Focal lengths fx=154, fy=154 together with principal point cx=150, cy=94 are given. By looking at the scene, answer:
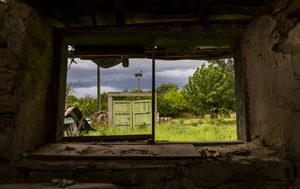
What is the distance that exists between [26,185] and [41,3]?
1.86 meters

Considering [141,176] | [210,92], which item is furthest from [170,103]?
[141,176]

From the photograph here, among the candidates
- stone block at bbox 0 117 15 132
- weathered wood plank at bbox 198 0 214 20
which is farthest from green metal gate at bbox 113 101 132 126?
weathered wood plank at bbox 198 0 214 20

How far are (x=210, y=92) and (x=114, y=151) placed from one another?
10805mm

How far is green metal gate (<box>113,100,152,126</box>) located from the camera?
7555 mm

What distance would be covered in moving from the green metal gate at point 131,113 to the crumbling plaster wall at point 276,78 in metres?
6.33

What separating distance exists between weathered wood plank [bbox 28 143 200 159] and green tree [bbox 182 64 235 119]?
9.57m

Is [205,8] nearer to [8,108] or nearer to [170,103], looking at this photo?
[8,108]

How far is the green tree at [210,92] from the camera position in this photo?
1076 cm

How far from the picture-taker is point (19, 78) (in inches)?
53.1

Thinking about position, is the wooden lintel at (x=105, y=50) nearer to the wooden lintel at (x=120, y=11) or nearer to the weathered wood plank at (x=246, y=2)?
the wooden lintel at (x=120, y=11)

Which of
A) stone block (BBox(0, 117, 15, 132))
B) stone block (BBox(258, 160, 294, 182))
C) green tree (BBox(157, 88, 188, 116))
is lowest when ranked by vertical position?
stone block (BBox(258, 160, 294, 182))

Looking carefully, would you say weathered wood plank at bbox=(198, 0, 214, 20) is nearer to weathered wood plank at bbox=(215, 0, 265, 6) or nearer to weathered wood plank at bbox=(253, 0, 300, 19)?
weathered wood plank at bbox=(215, 0, 265, 6)

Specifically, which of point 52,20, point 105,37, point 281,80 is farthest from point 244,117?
point 52,20

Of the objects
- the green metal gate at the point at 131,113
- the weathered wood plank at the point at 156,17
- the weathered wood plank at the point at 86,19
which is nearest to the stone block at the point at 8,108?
the weathered wood plank at the point at 86,19
